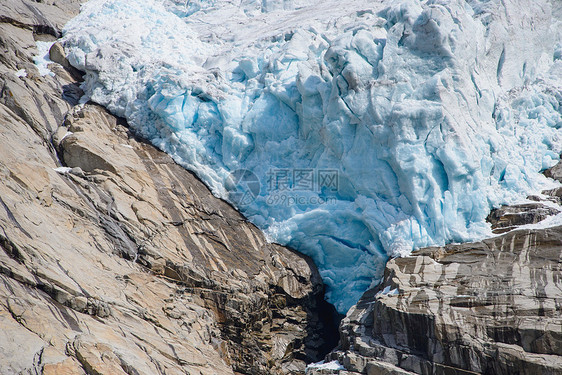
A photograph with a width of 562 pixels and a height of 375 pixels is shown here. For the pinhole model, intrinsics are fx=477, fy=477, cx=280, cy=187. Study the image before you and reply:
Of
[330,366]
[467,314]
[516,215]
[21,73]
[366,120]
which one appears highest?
[21,73]

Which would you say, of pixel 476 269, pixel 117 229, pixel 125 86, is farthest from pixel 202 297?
pixel 125 86

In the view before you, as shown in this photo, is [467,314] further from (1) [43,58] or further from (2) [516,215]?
(1) [43,58]

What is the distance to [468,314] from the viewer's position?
352 inches

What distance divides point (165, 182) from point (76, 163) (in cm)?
216

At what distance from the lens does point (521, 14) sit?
46.1ft

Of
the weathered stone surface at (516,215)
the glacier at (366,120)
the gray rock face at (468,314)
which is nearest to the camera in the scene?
the gray rock face at (468,314)

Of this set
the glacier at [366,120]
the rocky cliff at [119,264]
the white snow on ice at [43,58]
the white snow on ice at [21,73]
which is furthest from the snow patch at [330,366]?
the white snow on ice at [43,58]

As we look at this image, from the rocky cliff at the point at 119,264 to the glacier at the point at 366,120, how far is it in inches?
33.3

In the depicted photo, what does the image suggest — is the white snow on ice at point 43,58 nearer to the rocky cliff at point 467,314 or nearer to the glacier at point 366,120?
the glacier at point 366,120

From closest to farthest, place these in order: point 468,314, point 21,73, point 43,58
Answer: point 468,314 < point 21,73 < point 43,58

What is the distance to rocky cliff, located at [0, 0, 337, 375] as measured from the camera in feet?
24.9

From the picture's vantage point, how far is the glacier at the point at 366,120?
454 inches

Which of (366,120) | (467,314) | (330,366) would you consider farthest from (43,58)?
(467,314)

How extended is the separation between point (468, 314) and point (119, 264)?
23.1 feet
